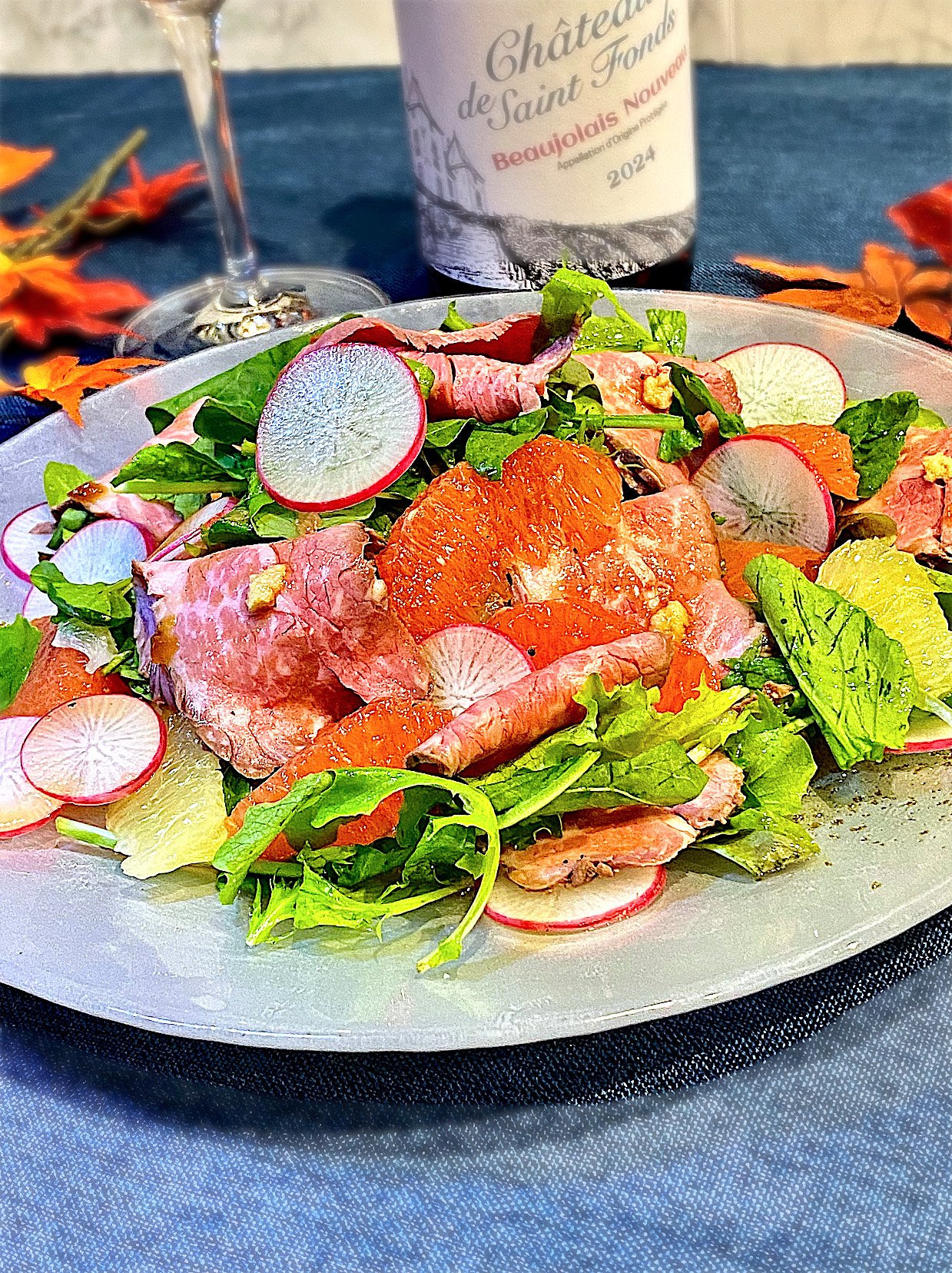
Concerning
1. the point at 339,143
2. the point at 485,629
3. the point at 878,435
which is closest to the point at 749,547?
the point at 878,435

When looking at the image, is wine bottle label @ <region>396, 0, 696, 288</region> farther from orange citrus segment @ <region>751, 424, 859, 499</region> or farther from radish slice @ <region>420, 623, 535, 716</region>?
radish slice @ <region>420, 623, 535, 716</region>

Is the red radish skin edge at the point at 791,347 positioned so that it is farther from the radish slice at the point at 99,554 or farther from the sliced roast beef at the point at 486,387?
the radish slice at the point at 99,554

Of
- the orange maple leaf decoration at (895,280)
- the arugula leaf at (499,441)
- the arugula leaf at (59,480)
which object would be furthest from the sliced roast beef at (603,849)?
the orange maple leaf decoration at (895,280)

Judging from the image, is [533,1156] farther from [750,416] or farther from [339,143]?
[339,143]

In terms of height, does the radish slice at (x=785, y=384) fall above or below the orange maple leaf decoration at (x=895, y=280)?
above

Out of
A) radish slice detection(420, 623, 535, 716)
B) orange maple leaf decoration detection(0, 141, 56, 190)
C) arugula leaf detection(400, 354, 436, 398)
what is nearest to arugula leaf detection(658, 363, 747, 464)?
arugula leaf detection(400, 354, 436, 398)
